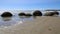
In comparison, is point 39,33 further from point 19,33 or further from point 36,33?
point 19,33

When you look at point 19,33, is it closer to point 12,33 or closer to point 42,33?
point 12,33

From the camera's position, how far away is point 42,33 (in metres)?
4.28

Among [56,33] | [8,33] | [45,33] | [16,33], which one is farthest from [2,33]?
[56,33]

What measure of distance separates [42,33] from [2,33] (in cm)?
136

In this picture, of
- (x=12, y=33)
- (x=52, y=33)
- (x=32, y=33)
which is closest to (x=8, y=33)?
(x=12, y=33)

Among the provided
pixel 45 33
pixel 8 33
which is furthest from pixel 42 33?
pixel 8 33

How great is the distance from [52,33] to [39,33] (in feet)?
1.41

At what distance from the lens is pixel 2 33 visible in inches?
171

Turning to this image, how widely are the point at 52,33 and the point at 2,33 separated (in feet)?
5.54

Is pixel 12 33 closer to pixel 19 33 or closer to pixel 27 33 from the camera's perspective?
pixel 19 33

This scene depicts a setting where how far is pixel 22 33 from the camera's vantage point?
4.33m

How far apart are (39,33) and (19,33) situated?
2.23ft

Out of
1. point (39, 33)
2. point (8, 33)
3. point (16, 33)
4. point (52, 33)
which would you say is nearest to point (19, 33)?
point (16, 33)

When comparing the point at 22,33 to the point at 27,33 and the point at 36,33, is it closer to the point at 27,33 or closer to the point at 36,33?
the point at 27,33
